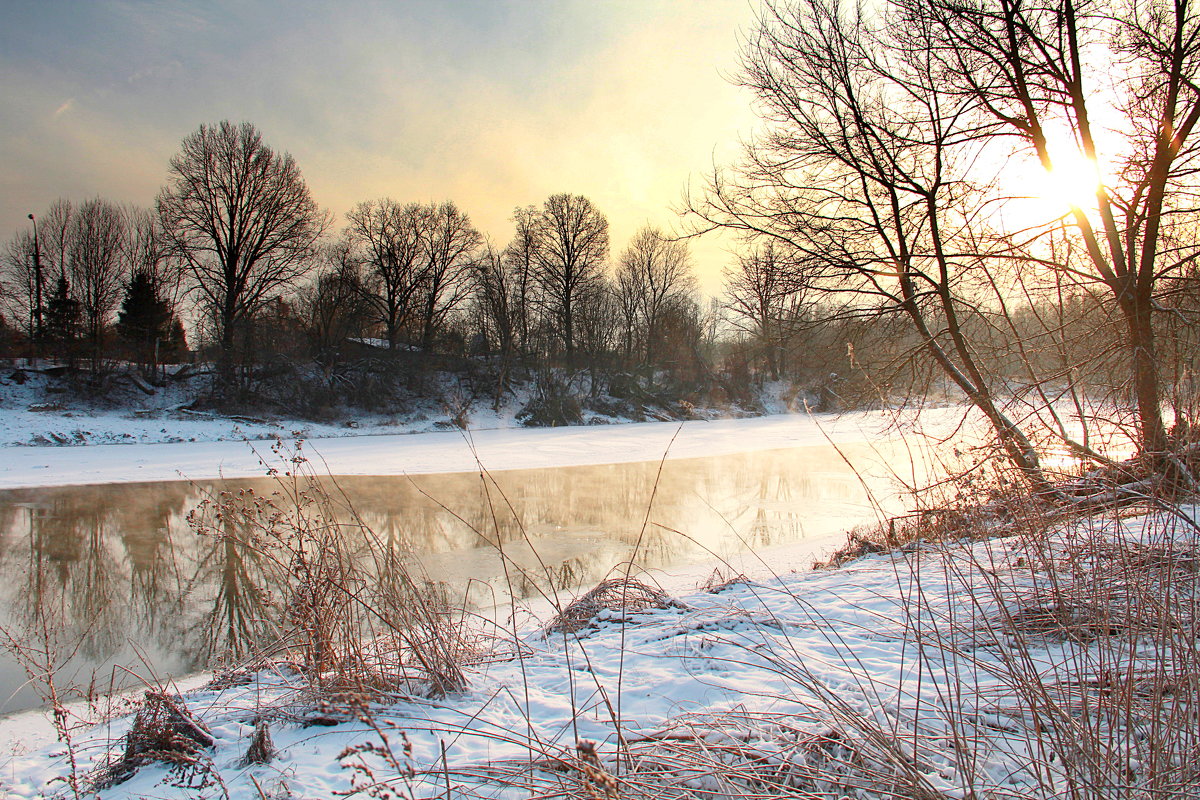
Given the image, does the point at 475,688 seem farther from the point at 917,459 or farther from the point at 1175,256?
the point at 917,459

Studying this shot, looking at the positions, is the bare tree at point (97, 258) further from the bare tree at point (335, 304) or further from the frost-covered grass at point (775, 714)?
the frost-covered grass at point (775, 714)

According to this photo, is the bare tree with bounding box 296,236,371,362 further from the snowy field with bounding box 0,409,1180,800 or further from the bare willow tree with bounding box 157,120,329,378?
the snowy field with bounding box 0,409,1180,800

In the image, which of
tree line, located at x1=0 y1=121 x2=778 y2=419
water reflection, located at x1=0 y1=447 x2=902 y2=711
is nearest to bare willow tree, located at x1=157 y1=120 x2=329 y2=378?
tree line, located at x1=0 y1=121 x2=778 y2=419

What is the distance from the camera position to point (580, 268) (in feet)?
128

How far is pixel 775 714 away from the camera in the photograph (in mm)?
2330

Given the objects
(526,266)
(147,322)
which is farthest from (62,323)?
(526,266)

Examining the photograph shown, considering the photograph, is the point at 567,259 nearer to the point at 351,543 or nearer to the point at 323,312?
the point at 323,312

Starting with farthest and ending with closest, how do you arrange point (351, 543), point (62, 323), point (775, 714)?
point (62, 323), point (351, 543), point (775, 714)

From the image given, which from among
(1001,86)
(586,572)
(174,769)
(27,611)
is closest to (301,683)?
(174,769)

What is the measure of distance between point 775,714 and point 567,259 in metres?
38.1

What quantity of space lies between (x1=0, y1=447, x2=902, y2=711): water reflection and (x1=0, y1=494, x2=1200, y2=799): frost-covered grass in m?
0.71

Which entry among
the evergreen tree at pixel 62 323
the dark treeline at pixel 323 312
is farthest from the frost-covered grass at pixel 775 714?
the evergreen tree at pixel 62 323

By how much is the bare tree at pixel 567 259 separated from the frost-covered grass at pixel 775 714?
3474 centimetres

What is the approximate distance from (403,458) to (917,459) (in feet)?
42.6
